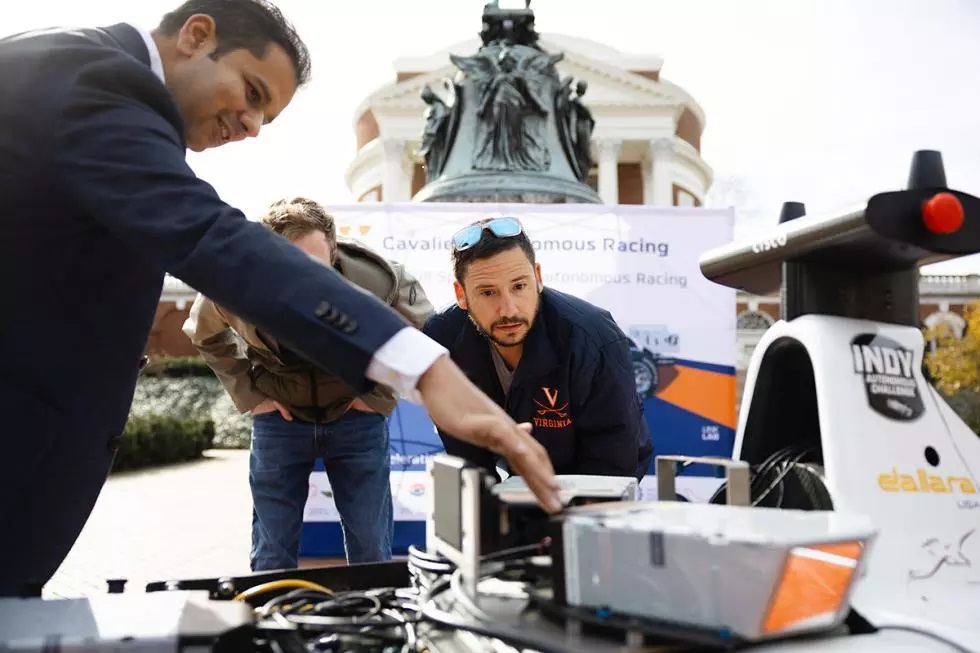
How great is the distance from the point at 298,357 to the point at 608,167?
36.3 metres

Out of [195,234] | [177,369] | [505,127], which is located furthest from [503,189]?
[177,369]

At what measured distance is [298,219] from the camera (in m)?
3.02

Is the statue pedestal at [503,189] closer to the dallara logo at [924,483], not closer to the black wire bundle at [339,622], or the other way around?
the black wire bundle at [339,622]

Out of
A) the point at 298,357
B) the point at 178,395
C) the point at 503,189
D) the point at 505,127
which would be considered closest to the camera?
the point at 298,357

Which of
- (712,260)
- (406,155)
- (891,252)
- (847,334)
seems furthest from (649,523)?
(406,155)

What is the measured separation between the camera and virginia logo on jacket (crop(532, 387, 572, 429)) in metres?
2.67

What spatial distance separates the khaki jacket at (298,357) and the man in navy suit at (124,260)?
1470mm

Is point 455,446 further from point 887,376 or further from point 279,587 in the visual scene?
point 887,376

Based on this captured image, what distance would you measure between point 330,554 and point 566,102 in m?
5.13

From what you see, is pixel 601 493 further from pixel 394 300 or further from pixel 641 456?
pixel 394 300

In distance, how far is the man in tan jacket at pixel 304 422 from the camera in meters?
3.24

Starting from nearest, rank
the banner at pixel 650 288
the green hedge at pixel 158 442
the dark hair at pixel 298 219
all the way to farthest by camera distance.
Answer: the dark hair at pixel 298 219
the banner at pixel 650 288
the green hedge at pixel 158 442

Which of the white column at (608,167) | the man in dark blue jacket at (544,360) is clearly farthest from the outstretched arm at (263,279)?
the white column at (608,167)

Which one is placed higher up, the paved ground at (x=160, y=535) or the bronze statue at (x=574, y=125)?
the bronze statue at (x=574, y=125)
